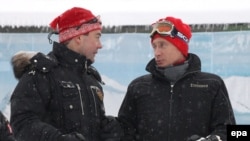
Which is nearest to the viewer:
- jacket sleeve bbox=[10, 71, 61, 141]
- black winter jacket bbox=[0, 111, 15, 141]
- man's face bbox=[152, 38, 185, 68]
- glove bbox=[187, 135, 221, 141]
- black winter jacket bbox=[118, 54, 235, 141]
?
black winter jacket bbox=[0, 111, 15, 141]

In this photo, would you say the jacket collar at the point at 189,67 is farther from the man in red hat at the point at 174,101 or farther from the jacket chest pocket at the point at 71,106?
the jacket chest pocket at the point at 71,106

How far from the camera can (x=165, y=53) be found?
394 centimetres

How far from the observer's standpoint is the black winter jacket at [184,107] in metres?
3.81

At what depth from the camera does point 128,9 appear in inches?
243

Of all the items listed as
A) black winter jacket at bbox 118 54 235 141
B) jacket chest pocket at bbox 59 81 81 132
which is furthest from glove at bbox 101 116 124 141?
jacket chest pocket at bbox 59 81 81 132

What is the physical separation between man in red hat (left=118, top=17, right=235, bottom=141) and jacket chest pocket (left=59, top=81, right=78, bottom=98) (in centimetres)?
46

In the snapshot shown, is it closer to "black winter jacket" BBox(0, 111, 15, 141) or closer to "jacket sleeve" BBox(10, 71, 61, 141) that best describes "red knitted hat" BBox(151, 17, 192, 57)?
"jacket sleeve" BBox(10, 71, 61, 141)

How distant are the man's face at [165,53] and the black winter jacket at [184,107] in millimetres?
63

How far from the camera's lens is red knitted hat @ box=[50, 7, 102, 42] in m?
3.76

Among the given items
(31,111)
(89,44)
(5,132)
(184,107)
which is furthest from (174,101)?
(5,132)

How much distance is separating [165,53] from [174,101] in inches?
11.0

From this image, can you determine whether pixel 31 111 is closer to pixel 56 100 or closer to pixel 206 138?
pixel 56 100

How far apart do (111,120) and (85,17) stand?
1.89 feet

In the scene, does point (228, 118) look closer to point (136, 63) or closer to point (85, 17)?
point (85, 17)
